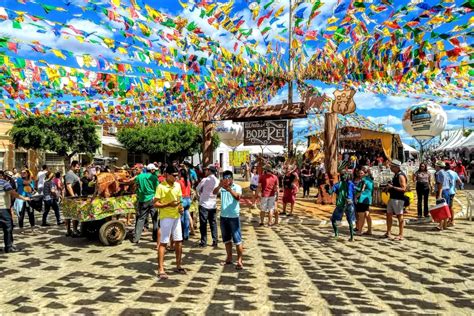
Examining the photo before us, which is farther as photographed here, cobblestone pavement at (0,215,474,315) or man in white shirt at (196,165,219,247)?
man in white shirt at (196,165,219,247)

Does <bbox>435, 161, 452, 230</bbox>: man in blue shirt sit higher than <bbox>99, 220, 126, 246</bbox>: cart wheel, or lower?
higher

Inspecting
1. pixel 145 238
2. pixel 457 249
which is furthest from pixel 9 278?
pixel 457 249

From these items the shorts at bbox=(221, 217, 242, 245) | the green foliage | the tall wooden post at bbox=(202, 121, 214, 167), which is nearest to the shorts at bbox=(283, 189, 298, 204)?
the tall wooden post at bbox=(202, 121, 214, 167)

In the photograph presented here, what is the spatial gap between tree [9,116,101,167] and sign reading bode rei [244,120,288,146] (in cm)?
1833

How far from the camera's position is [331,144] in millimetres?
13672

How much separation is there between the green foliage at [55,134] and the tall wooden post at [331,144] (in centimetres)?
2120

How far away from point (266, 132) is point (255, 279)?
8.97 metres

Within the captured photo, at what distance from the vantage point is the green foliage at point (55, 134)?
27.8m

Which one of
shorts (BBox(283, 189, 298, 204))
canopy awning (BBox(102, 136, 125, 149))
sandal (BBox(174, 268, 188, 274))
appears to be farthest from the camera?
canopy awning (BBox(102, 136, 125, 149))

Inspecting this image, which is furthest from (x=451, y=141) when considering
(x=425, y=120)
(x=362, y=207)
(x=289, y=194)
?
(x=362, y=207)

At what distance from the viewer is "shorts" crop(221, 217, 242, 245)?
6.45m

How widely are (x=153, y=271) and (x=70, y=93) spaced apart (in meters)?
7.19

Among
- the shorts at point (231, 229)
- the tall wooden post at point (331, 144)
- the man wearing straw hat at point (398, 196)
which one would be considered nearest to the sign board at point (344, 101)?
the tall wooden post at point (331, 144)

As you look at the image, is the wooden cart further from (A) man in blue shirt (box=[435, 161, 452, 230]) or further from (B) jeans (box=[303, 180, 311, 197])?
(B) jeans (box=[303, 180, 311, 197])
